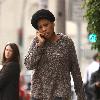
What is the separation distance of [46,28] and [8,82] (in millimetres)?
2111

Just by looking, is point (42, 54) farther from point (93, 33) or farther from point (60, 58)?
point (93, 33)

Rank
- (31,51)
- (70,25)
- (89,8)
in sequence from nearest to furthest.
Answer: (31,51) → (89,8) → (70,25)

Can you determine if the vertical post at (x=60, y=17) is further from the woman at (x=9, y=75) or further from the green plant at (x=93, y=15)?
the green plant at (x=93, y=15)

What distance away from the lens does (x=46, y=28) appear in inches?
353

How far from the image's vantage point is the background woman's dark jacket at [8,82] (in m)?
10.8

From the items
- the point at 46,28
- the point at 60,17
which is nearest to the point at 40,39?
the point at 46,28

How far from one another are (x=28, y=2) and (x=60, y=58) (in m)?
37.6

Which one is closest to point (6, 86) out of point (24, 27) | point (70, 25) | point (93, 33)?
point (93, 33)

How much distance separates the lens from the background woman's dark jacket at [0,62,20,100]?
35.6ft

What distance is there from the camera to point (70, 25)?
136ft

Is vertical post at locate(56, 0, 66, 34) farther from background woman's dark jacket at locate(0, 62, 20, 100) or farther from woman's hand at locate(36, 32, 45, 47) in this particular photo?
woman's hand at locate(36, 32, 45, 47)

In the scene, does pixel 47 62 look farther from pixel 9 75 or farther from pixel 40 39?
pixel 9 75

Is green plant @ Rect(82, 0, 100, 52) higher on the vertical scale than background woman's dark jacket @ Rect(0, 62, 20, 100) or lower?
higher

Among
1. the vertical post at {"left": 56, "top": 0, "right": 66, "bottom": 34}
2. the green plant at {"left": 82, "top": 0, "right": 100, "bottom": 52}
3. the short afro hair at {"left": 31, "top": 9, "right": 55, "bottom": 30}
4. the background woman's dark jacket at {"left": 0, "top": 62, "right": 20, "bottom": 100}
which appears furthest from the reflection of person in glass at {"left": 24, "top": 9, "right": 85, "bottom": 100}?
the vertical post at {"left": 56, "top": 0, "right": 66, "bottom": 34}
